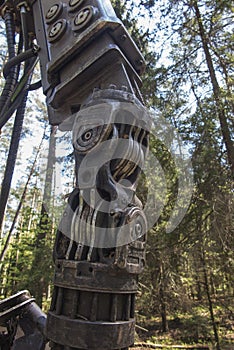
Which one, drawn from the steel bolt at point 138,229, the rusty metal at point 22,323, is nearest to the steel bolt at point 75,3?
the steel bolt at point 138,229

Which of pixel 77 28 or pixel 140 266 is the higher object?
pixel 77 28

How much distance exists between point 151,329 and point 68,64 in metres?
6.60

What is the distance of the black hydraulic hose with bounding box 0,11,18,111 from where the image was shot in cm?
179

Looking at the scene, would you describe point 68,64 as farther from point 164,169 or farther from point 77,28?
point 164,169

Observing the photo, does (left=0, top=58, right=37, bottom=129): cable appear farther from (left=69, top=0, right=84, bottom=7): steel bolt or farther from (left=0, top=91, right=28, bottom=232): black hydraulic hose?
(left=69, top=0, right=84, bottom=7): steel bolt

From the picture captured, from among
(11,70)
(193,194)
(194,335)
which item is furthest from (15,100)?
(194,335)

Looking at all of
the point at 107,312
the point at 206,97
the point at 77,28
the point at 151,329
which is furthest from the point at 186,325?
the point at 77,28

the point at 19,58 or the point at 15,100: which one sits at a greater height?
the point at 19,58

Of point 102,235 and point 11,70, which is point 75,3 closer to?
point 11,70

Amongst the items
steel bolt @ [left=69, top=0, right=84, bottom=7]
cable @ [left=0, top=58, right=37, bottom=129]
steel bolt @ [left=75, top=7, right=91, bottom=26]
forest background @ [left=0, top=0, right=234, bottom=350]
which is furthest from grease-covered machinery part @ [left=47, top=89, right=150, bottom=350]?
forest background @ [left=0, top=0, right=234, bottom=350]

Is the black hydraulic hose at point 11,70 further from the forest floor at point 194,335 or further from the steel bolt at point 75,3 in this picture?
the forest floor at point 194,335

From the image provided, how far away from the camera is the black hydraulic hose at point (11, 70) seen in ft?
5.87

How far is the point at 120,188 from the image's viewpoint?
3.86ft

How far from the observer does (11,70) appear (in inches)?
72.7
